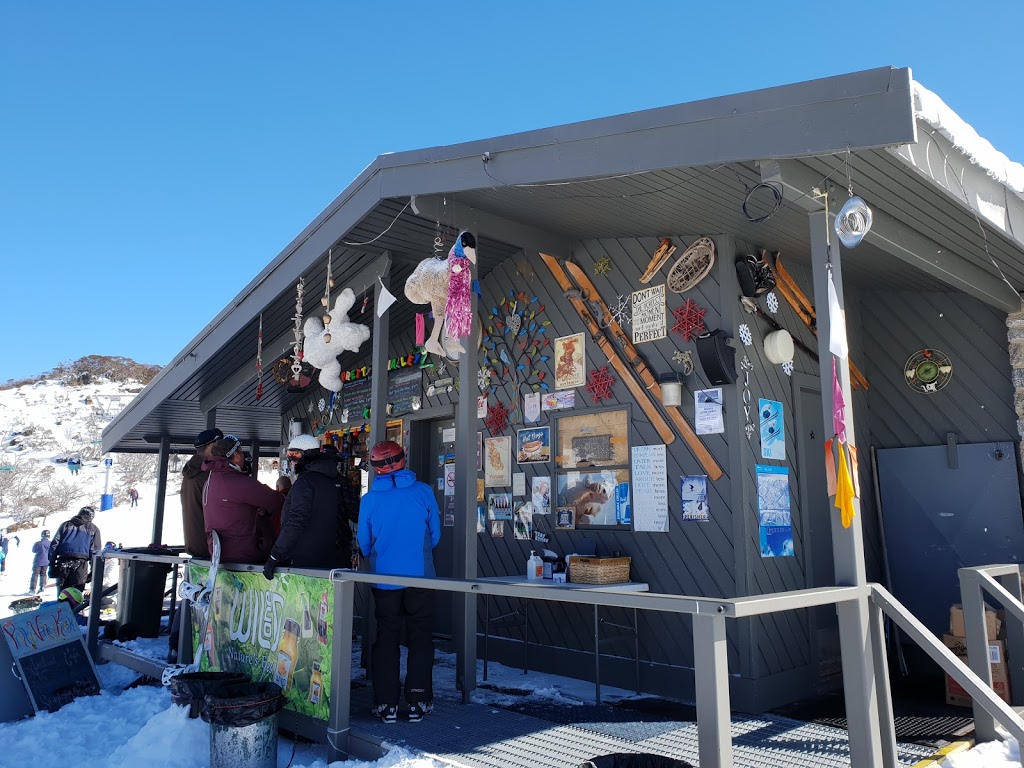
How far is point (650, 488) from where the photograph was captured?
18.0ft

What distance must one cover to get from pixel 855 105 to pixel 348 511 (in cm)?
427

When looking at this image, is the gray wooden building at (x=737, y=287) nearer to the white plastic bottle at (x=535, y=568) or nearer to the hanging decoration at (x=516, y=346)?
the hanging decoration at (x=516, y=346)

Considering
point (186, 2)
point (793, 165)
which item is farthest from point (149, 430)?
point (793, 165)

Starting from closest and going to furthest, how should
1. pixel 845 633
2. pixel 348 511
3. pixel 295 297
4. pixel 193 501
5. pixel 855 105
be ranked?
pixel 855 105 → pixel 845 633 → pixel 348 511 → pixel 193 501 → pixel 295 297

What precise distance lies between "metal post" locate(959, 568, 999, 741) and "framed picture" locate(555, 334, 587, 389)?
2.96m

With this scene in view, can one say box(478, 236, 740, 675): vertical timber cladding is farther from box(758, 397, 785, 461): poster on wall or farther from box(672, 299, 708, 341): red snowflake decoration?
box(758, 397, 785, 461): poster on wall

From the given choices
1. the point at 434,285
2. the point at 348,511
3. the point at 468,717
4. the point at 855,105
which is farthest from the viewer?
the point at 348,511

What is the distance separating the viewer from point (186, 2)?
31.0ft

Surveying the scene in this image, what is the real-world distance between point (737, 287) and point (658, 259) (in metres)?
0.67

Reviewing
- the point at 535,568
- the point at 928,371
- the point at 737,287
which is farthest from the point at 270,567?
the point at 928,371

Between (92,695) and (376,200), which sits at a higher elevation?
(376,200)

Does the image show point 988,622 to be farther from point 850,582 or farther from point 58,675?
point 58,675

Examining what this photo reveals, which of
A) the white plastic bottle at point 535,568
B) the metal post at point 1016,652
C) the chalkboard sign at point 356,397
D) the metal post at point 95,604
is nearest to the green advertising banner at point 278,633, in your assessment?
the white plastic bottle at point 535,568

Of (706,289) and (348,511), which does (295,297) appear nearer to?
(348,511)
